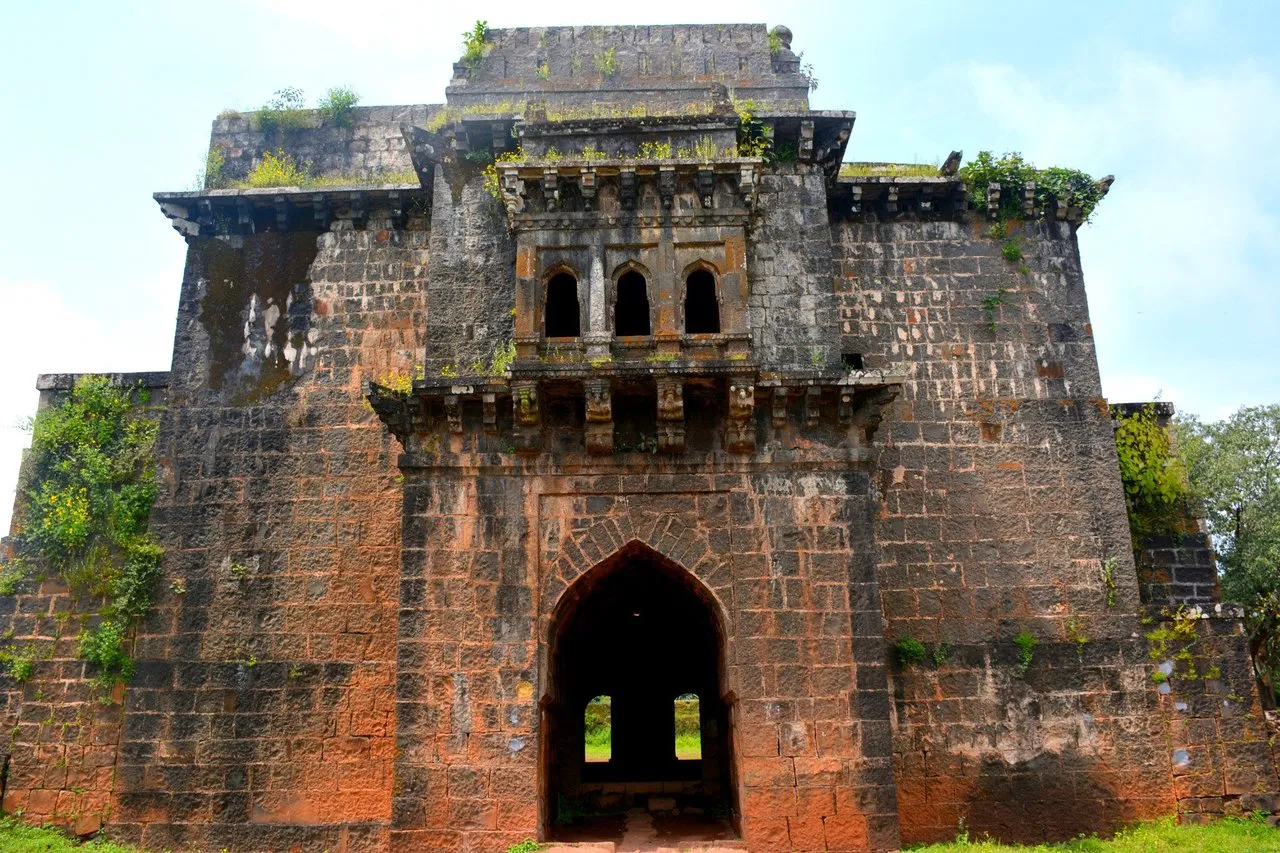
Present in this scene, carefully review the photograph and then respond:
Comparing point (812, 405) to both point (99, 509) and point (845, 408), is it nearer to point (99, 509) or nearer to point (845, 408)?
point (845, 408)

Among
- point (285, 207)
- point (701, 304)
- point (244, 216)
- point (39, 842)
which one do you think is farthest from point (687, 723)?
point (244, 216)

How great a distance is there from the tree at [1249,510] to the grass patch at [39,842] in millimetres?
18495

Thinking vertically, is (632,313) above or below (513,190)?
below

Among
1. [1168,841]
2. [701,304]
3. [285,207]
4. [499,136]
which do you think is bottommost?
[1168,841]

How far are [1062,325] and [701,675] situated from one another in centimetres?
848

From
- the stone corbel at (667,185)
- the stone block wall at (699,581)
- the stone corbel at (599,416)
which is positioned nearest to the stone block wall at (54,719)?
the stone block wall at (699,581)

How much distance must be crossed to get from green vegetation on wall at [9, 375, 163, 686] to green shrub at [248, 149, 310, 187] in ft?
12.2

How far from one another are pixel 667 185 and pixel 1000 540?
661 cm

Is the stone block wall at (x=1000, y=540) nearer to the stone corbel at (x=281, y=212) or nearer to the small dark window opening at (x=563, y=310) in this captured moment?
the small dark window opening at (x=563, y=310)

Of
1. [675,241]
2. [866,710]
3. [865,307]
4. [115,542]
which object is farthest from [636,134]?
[115,542]

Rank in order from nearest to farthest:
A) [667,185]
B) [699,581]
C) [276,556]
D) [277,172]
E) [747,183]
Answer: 1. [699,581]
2. [747,183]
3. [667,185]
4. [276,556]
5. [277,172]

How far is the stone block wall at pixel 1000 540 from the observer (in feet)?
41.0

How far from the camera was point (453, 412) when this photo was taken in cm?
1184

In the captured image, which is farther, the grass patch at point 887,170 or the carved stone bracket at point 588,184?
the grass patch at point 887,170
